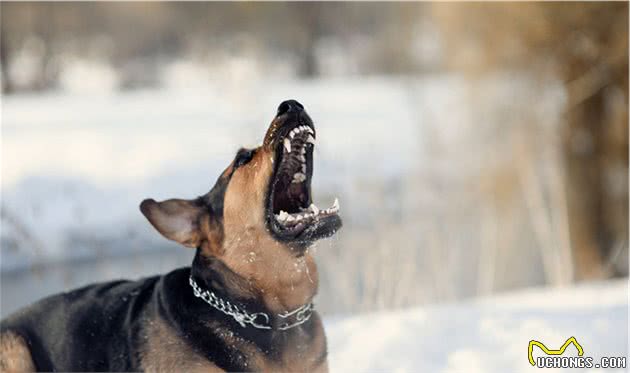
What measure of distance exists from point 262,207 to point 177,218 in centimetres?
49

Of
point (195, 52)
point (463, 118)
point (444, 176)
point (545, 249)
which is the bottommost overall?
point (545, 249)

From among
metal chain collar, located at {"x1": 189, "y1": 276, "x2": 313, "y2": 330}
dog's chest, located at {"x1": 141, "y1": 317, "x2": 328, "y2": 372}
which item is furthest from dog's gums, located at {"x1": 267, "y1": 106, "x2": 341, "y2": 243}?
dog's chest, located at {"x1": 141, "y1": 317, "x2": 328, "y2": 372}

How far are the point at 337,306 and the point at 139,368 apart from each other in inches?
161

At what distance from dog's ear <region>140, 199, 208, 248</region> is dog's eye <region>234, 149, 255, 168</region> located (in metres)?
0.32

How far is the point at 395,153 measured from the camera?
36.7 feet

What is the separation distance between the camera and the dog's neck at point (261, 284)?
3707 mm

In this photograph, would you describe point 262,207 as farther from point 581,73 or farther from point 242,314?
point 581,73

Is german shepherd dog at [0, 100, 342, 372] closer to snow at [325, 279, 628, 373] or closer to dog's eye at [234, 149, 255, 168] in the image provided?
dog's eye at [234, 149, 255, 168]

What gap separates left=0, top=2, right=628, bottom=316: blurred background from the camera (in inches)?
322

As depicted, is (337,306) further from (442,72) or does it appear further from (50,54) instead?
(50,54)

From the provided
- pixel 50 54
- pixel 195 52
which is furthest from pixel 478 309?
pixel 50 54

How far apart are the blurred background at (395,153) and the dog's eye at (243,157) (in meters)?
2.10

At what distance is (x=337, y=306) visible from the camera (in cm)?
765

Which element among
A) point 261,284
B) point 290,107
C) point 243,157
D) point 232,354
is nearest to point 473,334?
point 261,284
